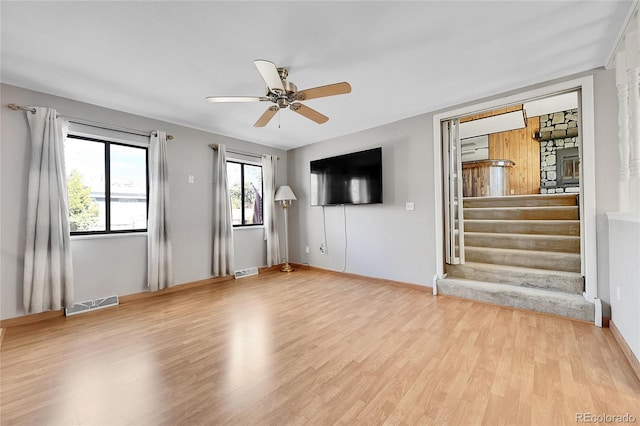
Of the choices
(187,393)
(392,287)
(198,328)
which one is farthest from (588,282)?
(198,328)

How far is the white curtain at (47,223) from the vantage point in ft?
8.87

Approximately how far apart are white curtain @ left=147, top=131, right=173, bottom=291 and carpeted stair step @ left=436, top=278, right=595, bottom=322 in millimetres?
3759

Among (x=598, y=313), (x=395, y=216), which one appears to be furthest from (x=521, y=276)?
(x=395, y=216)

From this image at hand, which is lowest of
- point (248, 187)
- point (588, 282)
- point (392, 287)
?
point (392, 287)

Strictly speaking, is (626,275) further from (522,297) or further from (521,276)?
(521,276)

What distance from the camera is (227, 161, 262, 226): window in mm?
4746

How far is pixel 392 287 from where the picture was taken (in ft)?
12.8

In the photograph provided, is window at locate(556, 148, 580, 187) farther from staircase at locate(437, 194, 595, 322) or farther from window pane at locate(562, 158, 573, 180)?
staircase at locate(437, 194, 595, 322)

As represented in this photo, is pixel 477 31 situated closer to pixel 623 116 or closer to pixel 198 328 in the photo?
pixel 623 116

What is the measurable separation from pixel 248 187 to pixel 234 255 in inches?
51.6

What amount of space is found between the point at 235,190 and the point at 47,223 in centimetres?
248

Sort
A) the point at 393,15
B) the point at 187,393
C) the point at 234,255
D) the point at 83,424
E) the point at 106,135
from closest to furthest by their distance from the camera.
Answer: the point at 83,424, the point at 187,393, the point at 393,15, the point at 106,135, the point at 234,255

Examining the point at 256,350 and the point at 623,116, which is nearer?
the point at 256,350

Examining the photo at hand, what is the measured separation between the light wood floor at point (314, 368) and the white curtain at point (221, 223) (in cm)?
124
